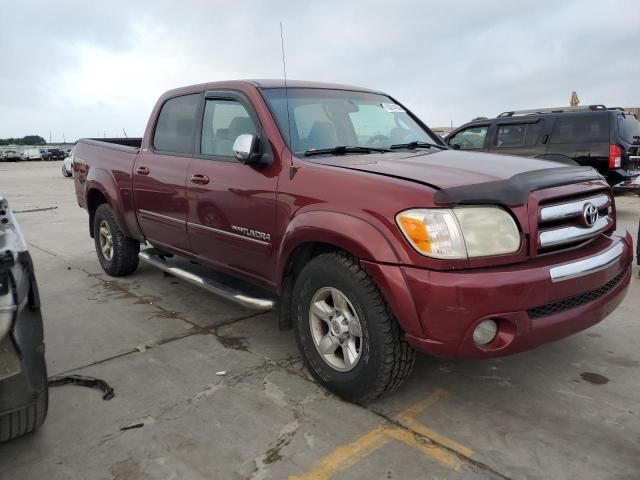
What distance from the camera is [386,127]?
4012 mm

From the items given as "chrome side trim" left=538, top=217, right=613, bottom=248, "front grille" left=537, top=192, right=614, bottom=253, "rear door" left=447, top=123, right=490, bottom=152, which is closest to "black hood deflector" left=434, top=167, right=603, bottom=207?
"front grille" left=537, top=192, right=614, bottom=253

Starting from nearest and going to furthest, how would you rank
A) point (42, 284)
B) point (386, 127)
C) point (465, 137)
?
point (386, 127)
point (42, 284)
point (465, 137)

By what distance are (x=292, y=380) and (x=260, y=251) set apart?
0.83 metres

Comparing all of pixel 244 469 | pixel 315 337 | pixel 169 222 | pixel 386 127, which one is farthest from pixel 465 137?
pixel 244 469

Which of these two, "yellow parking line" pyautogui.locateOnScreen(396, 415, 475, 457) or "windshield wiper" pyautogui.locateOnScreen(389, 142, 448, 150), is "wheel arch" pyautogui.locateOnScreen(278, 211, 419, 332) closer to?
"yellow parking line" pyautogui.locateOnScreen(396, 415, 475, 457)

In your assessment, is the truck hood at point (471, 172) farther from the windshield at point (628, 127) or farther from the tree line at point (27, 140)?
the tree line at point (27, 140)

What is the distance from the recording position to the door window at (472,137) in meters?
10.1

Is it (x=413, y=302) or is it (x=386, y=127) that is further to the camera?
(x=386, y=127)

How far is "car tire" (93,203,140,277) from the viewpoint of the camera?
5387 millimetres

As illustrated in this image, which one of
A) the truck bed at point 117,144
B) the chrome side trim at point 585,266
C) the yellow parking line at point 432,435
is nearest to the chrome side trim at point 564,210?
the chrome side trim at point 585,266

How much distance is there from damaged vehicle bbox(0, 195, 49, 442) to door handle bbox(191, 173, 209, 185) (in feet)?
5.00

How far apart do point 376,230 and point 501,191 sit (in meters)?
0.62

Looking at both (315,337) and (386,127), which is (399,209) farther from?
(386,127)

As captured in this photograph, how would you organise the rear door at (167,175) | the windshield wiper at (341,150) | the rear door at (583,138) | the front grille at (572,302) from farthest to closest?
the rear door at (583,138) → the rear door at (167,175) → the windshield wiper at (341,150) → the front grille at (572,302)
